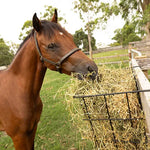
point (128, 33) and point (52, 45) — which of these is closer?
point (52, 45)

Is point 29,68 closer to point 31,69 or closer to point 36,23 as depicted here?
point 31,69

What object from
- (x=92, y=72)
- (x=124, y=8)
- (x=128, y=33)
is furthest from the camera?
(x=128, y=33)

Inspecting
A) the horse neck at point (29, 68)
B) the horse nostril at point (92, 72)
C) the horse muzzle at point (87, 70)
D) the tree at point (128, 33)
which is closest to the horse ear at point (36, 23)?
the horse neck at point (29, 68)

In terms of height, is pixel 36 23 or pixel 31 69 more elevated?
pixel 36 23

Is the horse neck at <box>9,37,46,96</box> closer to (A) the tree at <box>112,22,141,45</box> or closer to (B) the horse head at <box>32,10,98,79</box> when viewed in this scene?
(B) the horse head at <box>32,10,98,79</box>

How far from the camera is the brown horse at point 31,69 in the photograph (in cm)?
149

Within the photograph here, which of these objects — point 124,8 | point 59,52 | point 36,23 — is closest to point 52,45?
point 59,52

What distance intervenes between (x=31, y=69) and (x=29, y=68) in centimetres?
3

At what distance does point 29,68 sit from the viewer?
1689 mm

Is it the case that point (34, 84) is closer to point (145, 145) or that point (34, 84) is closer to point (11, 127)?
point (11, 127)

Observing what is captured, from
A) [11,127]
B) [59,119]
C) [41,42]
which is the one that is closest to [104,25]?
[59,119]

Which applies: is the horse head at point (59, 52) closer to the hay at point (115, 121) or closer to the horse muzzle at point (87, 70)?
the horse muzzle at point (87, 70)

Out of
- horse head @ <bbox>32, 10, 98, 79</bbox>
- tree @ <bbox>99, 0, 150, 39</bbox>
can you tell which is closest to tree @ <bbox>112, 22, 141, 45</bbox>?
tree @ <bbox>99, 0, 150, 39</bbox>

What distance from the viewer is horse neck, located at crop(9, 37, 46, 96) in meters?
1.67
